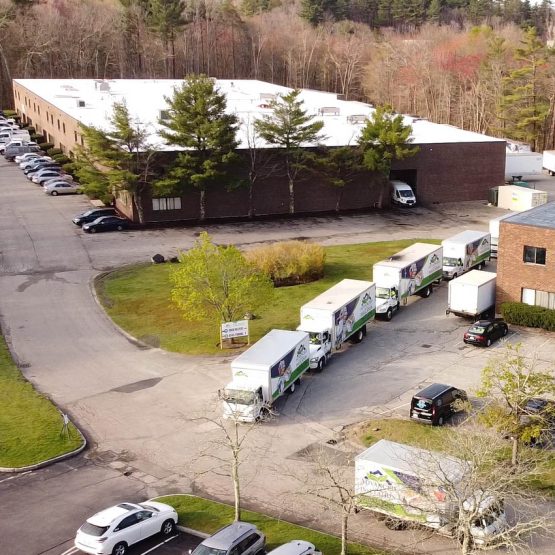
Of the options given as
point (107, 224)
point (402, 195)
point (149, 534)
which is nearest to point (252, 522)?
point (149, 534)

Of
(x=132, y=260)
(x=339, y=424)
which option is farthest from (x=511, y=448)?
(x=132, y=260)

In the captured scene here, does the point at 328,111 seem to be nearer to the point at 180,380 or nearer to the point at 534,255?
the point at 534,255

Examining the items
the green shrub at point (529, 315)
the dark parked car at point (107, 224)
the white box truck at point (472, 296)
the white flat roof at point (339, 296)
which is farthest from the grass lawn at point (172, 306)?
the green shrub at point (529, 315)

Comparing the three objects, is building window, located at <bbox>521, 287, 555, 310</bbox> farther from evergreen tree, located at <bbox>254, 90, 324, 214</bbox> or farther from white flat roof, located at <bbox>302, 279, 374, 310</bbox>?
evergreen tree, located at <bbox>254, 90, 324, 214</bbox>

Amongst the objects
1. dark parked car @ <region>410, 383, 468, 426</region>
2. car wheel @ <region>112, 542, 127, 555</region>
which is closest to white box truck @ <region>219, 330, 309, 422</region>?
dark parked car @ <region>410, 383, 468, 426</region>

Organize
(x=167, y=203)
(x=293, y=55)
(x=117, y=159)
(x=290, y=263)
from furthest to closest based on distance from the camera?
1. (x=293, y=55)
2. (x=167, y=203)
3. (x=117, y=159)
4. (x=290, y=263)

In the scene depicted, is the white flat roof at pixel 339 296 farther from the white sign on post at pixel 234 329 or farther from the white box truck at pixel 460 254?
the white box truck at pixel 460 254
